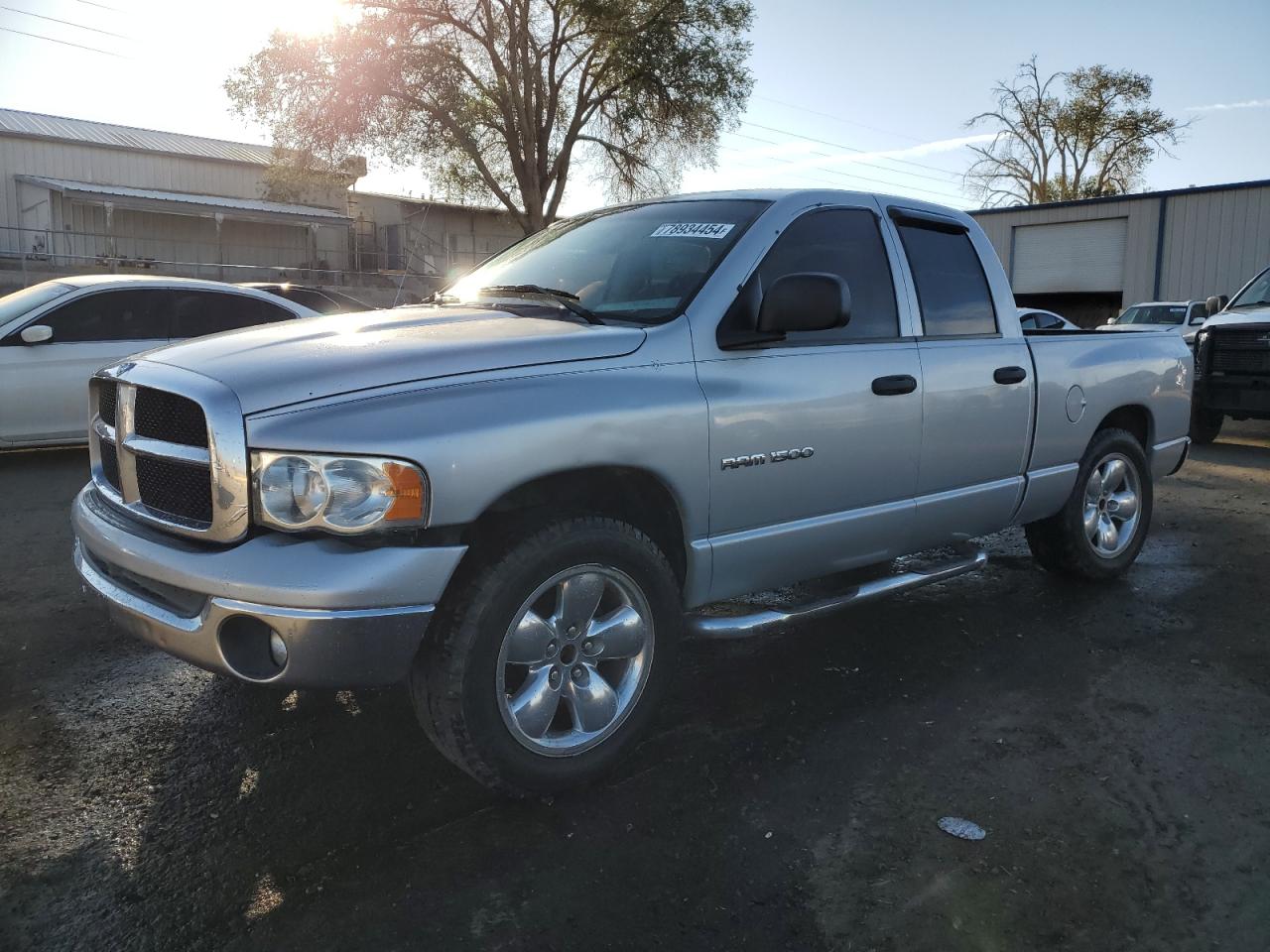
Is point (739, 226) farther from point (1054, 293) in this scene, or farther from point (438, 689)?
point (1054, 293)

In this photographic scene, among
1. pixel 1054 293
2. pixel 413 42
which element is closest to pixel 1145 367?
pixel 413 42

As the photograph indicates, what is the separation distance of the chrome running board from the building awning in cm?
3311

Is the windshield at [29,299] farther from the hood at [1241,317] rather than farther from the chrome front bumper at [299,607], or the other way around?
the hood at [1241,317]

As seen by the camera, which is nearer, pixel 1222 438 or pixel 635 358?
pixel 635 358

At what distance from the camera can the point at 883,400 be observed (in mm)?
3777

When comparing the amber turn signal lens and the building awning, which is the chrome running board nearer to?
the amber turn signal lens

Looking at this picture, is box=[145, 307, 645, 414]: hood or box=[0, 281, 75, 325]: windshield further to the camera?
box=[0, 281, 75, 325]: windshield

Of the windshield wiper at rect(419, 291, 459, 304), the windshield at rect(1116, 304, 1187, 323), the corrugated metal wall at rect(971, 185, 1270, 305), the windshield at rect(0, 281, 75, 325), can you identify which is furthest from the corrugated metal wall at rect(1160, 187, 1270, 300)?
the windshield wiper at rect(419, 291, 459, 304)

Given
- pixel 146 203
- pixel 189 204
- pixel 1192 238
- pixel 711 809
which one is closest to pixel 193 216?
pixel 189 204

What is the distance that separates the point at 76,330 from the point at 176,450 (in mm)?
6374

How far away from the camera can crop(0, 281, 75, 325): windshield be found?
7918 mm

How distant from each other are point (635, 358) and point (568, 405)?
342mm

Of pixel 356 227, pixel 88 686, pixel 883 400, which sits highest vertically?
pixel 356 227

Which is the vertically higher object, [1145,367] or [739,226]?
[739,226]
